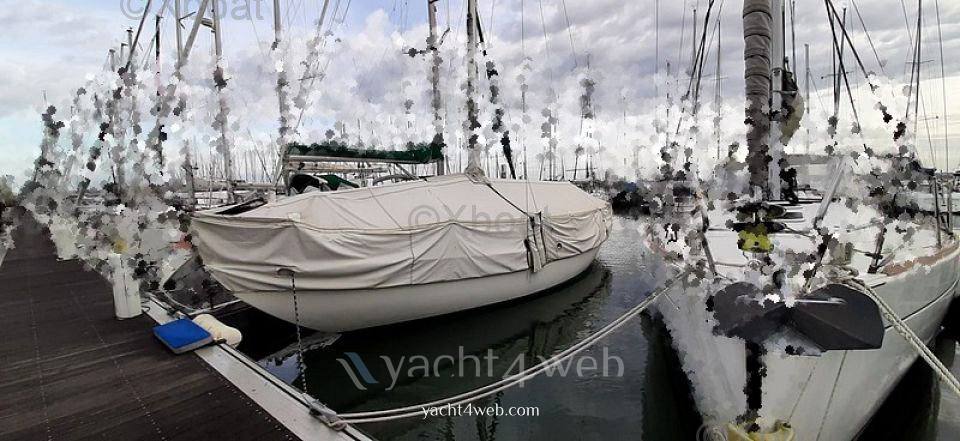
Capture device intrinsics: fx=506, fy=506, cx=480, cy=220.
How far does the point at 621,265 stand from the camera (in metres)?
15.9

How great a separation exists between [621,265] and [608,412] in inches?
416

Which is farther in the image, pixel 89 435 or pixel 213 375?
pixel 213 375

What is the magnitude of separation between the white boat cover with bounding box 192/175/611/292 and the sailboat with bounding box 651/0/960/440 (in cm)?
365

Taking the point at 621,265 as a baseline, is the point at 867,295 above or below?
above

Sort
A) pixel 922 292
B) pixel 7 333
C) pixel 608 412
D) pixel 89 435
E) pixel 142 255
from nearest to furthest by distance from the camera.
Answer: pixel 89 435
pixel 922 292
pixel 608 412
pixel 7 333
pixel 142 255

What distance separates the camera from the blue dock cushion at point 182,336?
562 cm

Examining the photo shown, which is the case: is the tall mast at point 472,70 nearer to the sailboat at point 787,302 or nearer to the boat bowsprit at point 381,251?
the boat bowsprit at point 381,251

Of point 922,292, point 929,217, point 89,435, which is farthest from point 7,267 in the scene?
point 929,217

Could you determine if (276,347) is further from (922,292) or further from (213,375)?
(922,292)

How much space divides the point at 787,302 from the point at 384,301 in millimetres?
5501

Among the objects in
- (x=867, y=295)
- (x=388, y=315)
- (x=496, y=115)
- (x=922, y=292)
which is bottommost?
(x=388, y=315)

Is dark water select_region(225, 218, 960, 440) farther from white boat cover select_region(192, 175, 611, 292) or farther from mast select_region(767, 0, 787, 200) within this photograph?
mast select_region(767, 0, 787, 200)

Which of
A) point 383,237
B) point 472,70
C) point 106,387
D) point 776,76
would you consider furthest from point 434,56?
point 106,387

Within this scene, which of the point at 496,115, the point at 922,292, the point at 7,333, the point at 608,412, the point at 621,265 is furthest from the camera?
the point at 621,265
